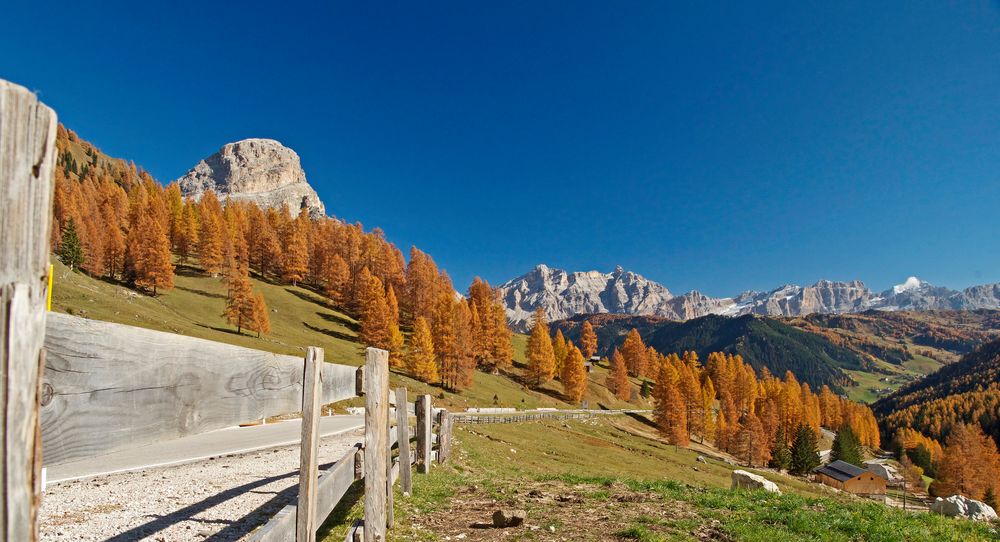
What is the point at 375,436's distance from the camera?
662 centimetres

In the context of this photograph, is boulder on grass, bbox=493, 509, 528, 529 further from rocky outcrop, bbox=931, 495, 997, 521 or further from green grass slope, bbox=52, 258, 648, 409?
green grass slope, bbox=52, 258, 648, 409

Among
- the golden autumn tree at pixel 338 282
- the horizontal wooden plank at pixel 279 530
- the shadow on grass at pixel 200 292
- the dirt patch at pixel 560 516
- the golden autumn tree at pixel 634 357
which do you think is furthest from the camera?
the golden autumn tree at pixel 634 357

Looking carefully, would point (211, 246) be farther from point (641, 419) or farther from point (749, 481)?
point (749, 481)

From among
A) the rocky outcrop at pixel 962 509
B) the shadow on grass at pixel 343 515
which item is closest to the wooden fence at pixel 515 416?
the shadow on grass at pixel 343 515

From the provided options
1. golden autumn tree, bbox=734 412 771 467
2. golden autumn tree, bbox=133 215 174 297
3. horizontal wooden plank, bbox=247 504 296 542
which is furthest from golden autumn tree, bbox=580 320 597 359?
horizontal wooden plank, bbox=247 504 296 542

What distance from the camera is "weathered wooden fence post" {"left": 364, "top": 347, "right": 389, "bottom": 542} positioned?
6176 mm

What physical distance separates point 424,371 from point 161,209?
74378mm

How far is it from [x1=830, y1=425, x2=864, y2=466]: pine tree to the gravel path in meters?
113

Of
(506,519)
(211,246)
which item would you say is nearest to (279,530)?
(506,519)

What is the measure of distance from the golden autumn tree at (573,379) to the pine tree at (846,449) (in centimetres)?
5459

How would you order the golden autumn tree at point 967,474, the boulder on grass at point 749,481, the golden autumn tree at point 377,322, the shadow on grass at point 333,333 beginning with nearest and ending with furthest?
the boulder on grass at point 749,481, the golden autumn tree at point 377,322, the golden autumn tree at point 967,474, the shadow on grass at point 333,333

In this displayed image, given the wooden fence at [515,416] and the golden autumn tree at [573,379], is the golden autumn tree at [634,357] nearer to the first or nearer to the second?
the golden autumn tree at [573,379]

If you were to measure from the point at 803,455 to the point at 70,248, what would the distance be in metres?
120

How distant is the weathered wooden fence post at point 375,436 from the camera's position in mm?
6176
